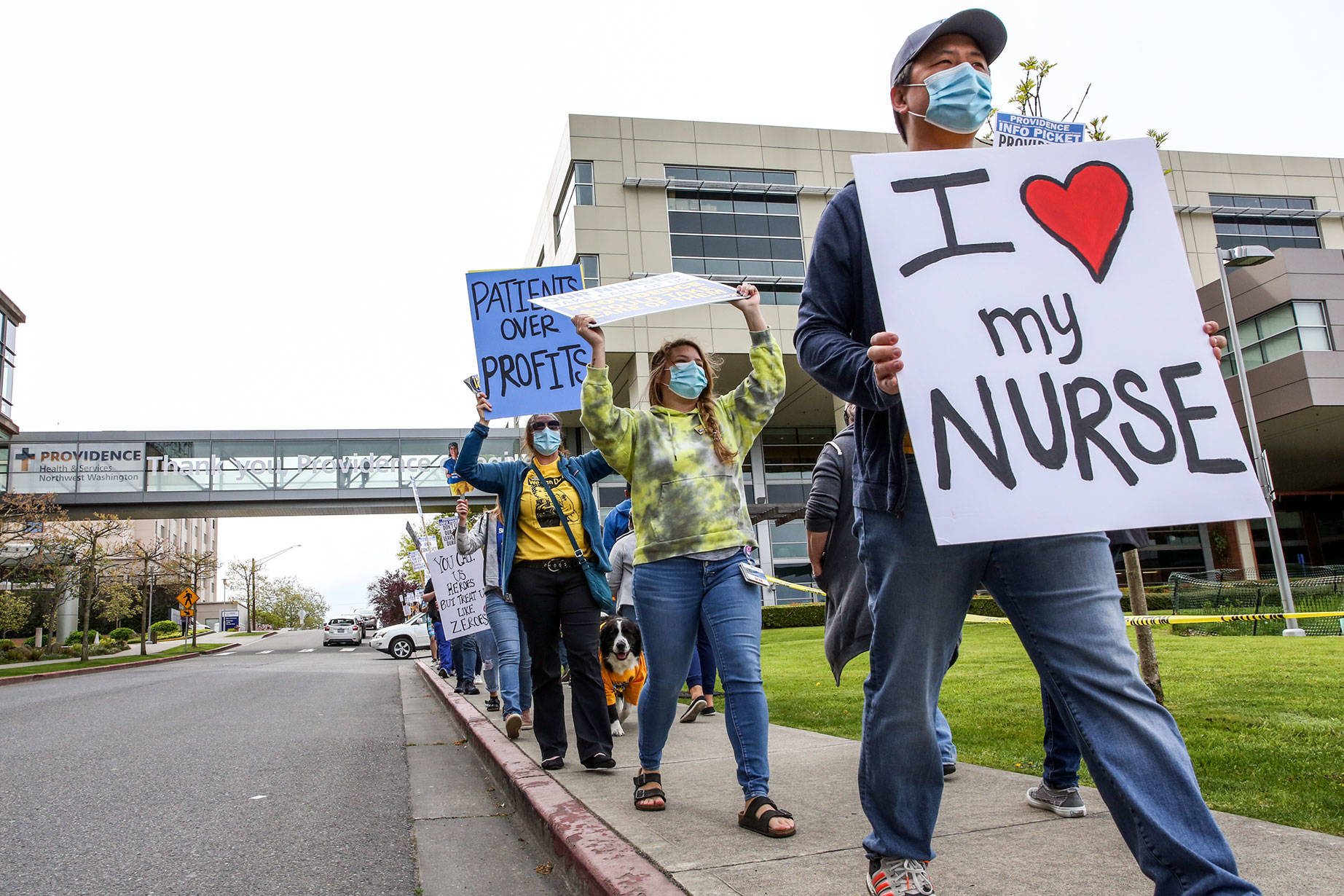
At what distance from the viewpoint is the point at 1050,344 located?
2055mm

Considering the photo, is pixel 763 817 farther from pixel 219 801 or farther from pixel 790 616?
pixel 790 616

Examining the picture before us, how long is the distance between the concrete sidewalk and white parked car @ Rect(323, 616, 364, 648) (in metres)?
47.4

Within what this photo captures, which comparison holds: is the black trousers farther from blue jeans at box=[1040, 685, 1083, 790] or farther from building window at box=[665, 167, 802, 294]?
building window at box=[665, 167, 802, 294]

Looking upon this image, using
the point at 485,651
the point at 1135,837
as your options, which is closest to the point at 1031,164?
the point at 1135,837

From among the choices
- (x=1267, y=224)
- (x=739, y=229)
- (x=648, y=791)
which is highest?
(x=739, y=229)

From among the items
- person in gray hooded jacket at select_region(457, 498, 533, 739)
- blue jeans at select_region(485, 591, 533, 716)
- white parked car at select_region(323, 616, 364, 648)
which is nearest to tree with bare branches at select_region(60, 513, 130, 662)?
white parked car at select_region(323, 616, 364, 648)

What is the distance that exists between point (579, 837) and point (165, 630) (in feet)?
226

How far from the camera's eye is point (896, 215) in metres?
2.14

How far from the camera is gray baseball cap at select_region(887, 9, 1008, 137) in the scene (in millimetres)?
2234

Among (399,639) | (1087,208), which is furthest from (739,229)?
(1087,208)

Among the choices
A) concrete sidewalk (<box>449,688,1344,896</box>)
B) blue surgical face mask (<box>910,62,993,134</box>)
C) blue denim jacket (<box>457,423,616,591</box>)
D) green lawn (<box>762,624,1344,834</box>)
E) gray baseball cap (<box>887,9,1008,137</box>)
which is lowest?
green lawn (<box>762,624,1344,834</box>)

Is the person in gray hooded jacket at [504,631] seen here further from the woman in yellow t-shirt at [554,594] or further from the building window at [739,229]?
the building window at [739,229]

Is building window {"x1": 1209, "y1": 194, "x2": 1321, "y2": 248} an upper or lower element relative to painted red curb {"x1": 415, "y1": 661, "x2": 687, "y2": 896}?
upper

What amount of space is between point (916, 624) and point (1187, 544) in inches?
1597
